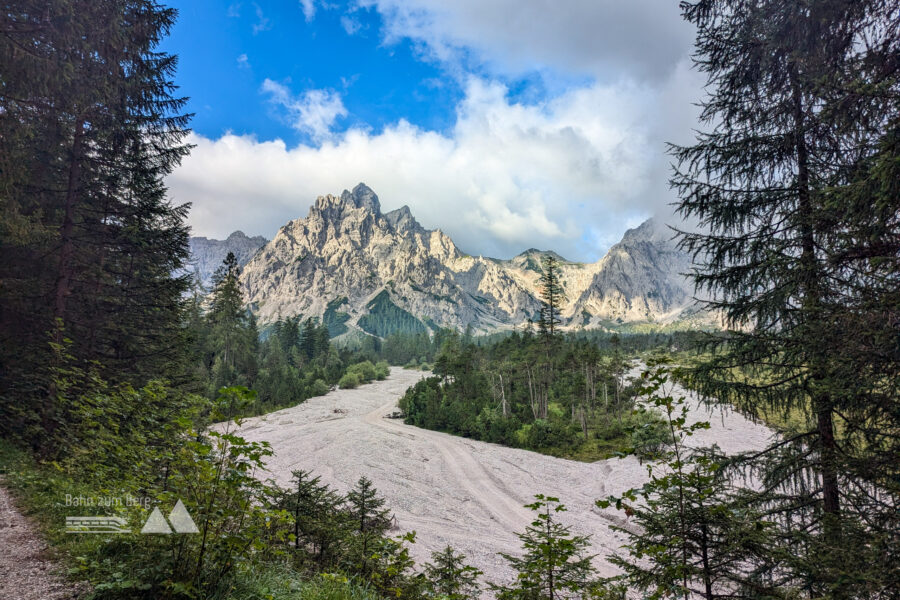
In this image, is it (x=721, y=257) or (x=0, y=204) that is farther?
(x=0, y=204)

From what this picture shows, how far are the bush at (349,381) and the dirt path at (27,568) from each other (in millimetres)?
72445

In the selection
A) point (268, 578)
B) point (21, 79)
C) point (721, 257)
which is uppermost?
point (21, 79)

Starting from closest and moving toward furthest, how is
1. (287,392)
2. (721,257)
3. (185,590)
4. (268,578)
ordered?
1. (185,590)
2. (268,578)
3. (721,257)
4. (287,392)

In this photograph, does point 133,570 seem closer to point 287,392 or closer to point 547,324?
point 547,324

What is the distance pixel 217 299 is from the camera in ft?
185

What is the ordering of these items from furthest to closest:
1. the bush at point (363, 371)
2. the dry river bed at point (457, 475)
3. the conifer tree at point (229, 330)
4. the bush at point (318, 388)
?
the bush at point (363, 371) < the bush at point (318, 388) < the conifer tree at point (229, 330) < the dry river bed at point (457, 475)

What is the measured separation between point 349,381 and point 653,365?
76730 mm

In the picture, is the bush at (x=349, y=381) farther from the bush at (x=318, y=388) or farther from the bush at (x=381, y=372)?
the bush at (x=381, y=372)

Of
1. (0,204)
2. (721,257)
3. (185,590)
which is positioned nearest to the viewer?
(185,590)

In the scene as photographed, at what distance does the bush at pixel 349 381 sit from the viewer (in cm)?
7525

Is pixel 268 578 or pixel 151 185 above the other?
pixel 151 185

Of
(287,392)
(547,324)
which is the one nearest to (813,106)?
(547,324)

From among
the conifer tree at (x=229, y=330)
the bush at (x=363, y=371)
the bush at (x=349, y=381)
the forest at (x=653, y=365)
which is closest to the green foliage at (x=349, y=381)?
the bush at (x=349, y=381)

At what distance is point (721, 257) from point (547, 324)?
124 ft
